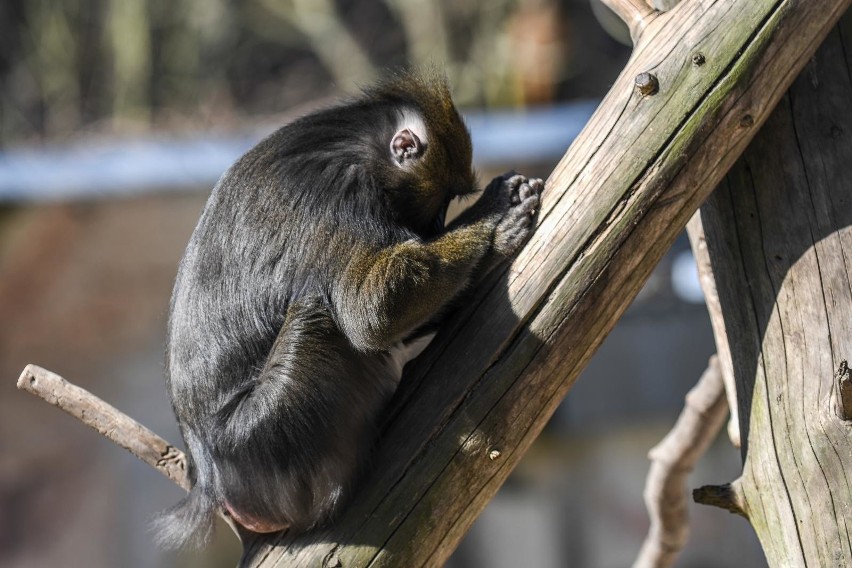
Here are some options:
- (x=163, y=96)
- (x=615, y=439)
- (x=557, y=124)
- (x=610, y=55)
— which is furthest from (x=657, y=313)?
(x=163, y=96)

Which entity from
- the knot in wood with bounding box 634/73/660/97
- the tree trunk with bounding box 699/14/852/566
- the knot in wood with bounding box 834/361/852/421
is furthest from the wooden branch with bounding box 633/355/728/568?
the knot in wood with bounding box 634/73/660/97

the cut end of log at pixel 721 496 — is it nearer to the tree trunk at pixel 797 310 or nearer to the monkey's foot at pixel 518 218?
the tree trunk at pixel 797 310

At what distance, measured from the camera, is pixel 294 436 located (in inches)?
130

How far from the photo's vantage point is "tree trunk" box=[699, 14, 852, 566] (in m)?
2.98

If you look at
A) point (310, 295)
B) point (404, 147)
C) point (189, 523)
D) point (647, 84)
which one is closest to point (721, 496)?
point (647, 84)

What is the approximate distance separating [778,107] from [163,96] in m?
8.09

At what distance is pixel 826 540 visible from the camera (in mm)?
2961

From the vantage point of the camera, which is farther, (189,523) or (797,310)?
(189,523)

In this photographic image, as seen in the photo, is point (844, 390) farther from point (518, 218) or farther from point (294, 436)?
point (294, 436)

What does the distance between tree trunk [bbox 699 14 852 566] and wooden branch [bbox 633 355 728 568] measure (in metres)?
1.05

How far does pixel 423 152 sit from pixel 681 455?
1706mm

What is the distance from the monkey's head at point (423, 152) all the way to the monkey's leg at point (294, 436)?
1.89 ft

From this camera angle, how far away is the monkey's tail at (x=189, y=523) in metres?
3.55

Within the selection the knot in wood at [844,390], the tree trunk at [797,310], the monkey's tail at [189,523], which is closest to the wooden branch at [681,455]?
the tree trunk at [797,310]
